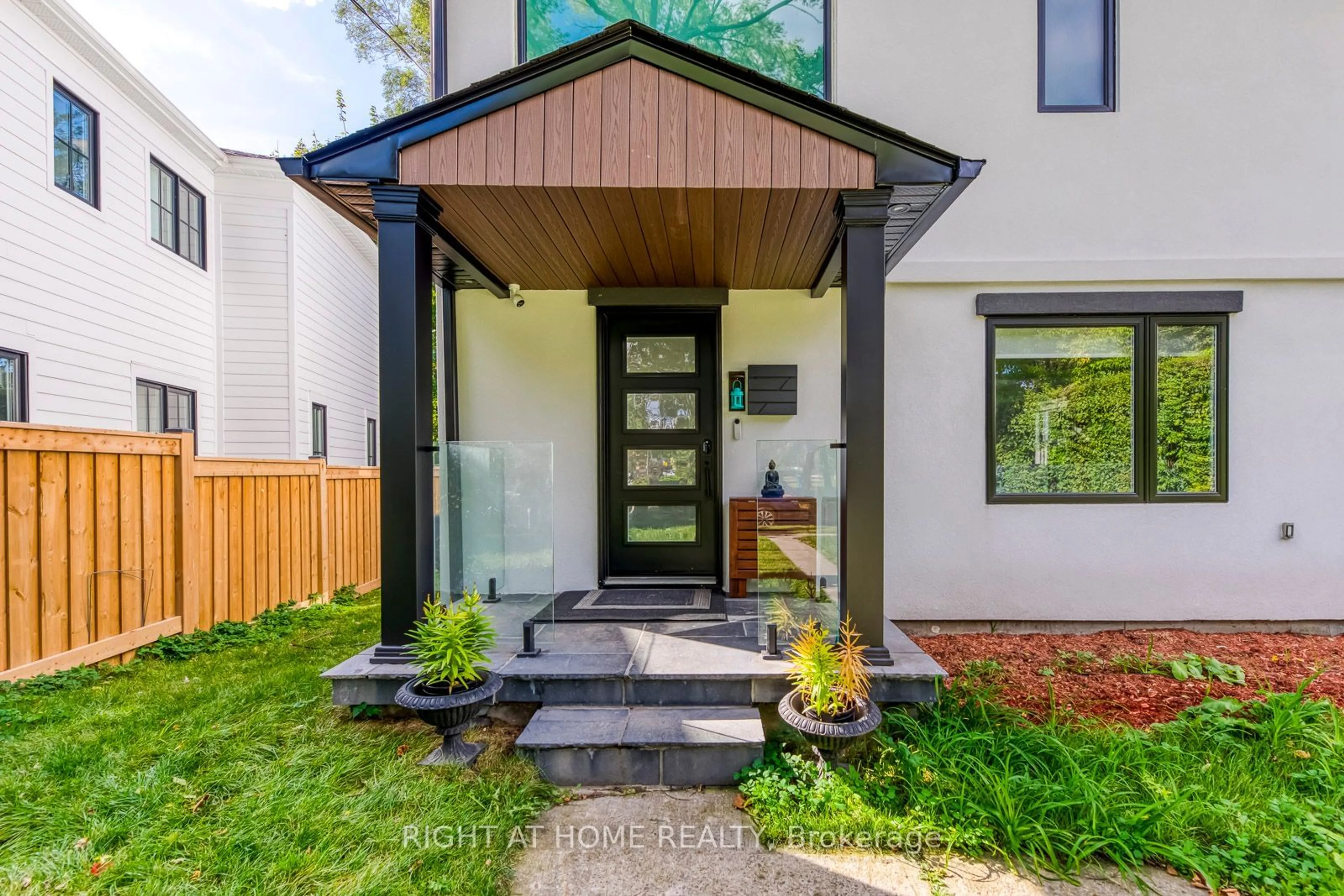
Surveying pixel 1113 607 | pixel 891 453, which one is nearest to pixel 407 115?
pixel 891 453

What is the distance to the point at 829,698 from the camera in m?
2.36

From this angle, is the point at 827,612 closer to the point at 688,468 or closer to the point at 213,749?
the point at 688,468

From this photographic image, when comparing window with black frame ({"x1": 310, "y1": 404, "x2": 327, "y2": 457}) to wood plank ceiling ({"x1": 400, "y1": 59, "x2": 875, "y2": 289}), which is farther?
window with black frame ({"x1": 310, "y1": 404, "x2": 327, "y2": 457})

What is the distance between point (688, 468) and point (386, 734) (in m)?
2.68

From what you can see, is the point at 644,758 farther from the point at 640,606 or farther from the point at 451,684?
the point at 640,606

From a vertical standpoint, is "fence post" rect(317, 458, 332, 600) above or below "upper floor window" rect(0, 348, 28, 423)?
below

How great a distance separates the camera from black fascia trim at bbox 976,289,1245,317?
13.6ft

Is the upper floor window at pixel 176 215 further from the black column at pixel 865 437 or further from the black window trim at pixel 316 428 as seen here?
the black column at pixel 865 437

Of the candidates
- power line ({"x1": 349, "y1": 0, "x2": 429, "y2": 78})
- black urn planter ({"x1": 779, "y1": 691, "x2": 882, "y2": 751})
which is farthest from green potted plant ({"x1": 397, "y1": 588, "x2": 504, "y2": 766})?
power line ({"x1": 349, "y1": 0, "x2": 429, "y2": 78})

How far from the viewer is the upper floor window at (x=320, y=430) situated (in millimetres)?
7949

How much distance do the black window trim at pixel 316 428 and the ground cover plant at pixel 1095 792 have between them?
24.4 feet

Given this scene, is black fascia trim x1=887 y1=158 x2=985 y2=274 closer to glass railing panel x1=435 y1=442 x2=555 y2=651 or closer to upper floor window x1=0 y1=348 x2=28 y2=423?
glass railing panel x1=435 y1=442 x2=555 y2=651

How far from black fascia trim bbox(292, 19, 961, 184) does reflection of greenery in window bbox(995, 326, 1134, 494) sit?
2140mm

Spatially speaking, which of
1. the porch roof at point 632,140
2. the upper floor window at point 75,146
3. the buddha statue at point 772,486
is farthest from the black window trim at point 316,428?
the buddha statue at point 772,486
